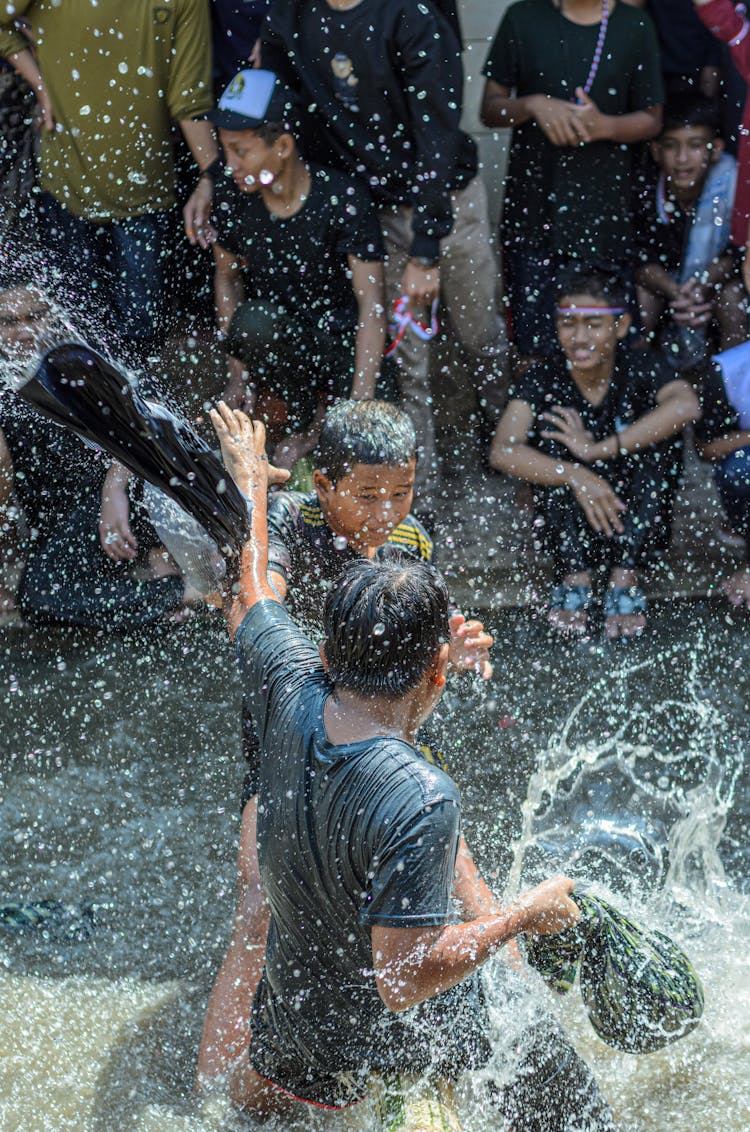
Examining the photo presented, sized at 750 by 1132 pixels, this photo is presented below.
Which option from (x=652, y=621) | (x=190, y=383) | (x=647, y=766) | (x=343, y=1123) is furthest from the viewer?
(x=190, y=383)

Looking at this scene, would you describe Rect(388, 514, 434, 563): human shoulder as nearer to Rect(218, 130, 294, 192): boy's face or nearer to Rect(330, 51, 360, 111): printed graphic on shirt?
Rect(218, 130, 294, 192): boy's face

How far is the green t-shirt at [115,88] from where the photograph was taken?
200 inches

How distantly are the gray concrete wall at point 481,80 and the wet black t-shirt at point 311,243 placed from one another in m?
1.32

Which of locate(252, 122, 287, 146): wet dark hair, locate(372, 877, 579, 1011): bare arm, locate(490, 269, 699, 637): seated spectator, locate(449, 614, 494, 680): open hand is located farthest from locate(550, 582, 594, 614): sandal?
locate(372, 877, 579, 1011): bare arm

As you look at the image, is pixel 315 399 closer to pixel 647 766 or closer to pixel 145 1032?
pixel 647 766

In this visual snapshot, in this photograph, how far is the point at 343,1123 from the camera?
9.59 ft

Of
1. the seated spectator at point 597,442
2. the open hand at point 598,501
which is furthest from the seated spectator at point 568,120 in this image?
the open hand at point 598,501

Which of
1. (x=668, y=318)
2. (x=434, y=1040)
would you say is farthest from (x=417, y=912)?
(x=668, y=318)

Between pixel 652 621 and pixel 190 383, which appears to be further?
pixel 190 383

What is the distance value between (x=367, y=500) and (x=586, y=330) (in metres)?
2.28

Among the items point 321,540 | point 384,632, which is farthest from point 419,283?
point 384,632

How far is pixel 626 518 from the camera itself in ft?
17.3

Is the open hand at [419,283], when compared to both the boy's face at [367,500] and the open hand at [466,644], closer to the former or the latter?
the boy's face at [367,500]

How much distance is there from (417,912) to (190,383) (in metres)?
3.74
